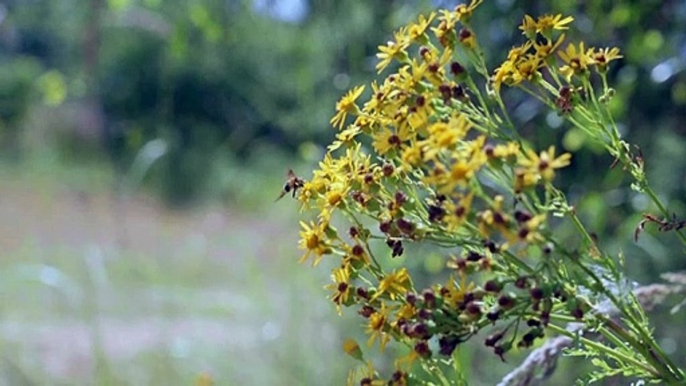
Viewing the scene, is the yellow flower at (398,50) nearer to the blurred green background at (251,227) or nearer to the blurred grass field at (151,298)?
the blurred green background at (251,227)

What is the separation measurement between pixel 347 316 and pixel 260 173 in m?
6.86

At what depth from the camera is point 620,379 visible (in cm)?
199

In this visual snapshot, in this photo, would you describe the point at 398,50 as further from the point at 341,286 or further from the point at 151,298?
the point at 151,298

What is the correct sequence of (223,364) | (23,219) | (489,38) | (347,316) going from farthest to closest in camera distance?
(23,219) < (223,364) < (347,316) < (489,38)

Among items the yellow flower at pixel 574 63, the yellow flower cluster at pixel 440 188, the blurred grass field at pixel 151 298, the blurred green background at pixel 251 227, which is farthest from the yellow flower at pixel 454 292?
the blurred grass field at pixel 151 298

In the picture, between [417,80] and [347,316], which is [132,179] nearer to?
[347,316]

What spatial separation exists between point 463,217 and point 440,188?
0.02 meters

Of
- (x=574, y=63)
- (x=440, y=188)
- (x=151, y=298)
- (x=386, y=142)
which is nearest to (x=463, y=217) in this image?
(x=440, y=188)

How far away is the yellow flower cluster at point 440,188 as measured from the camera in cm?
72

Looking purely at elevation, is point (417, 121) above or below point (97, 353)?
below

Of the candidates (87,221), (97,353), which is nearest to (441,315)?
(97,353)

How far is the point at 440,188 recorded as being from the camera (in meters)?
0.71

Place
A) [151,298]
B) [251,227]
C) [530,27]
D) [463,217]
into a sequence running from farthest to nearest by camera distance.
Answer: [251,227] < [151,298] < [530,27] < [463,217]

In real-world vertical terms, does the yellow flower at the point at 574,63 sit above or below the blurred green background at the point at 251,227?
below
